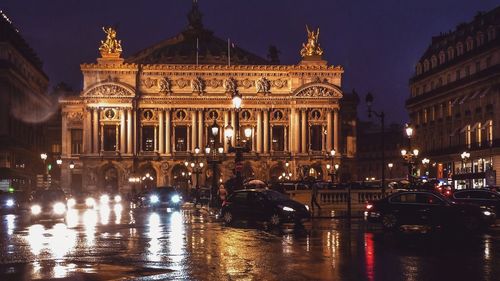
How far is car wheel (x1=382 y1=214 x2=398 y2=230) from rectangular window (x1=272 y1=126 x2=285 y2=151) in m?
93.8

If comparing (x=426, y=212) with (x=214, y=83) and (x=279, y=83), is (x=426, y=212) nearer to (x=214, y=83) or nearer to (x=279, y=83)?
(x=279, y=83)

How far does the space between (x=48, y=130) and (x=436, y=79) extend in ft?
239

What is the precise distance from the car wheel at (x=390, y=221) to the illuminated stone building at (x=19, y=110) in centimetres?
4773

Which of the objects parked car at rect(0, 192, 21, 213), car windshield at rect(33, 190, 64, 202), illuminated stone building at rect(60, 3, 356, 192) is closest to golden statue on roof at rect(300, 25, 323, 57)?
illuminated stone building at rect(60, 3, 356, 192)

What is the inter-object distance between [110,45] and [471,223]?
98970mm

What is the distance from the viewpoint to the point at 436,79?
320 ft

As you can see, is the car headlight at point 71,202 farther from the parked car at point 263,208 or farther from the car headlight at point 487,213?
the car headlight at point 487,213

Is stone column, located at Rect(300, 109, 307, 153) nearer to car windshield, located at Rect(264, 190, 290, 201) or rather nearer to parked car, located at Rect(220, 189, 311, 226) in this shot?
parked car, located at Rect(220, 189, 311, 226)

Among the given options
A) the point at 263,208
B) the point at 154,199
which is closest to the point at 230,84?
the point at 154,199

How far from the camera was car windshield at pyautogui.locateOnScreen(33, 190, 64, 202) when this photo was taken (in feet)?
146

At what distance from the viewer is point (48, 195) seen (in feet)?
148

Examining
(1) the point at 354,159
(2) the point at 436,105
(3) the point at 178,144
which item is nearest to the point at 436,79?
(2) the point at 436,105

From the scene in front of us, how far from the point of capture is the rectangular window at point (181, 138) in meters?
123

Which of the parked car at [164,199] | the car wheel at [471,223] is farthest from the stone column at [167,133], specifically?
the car wheel at [471,223]
